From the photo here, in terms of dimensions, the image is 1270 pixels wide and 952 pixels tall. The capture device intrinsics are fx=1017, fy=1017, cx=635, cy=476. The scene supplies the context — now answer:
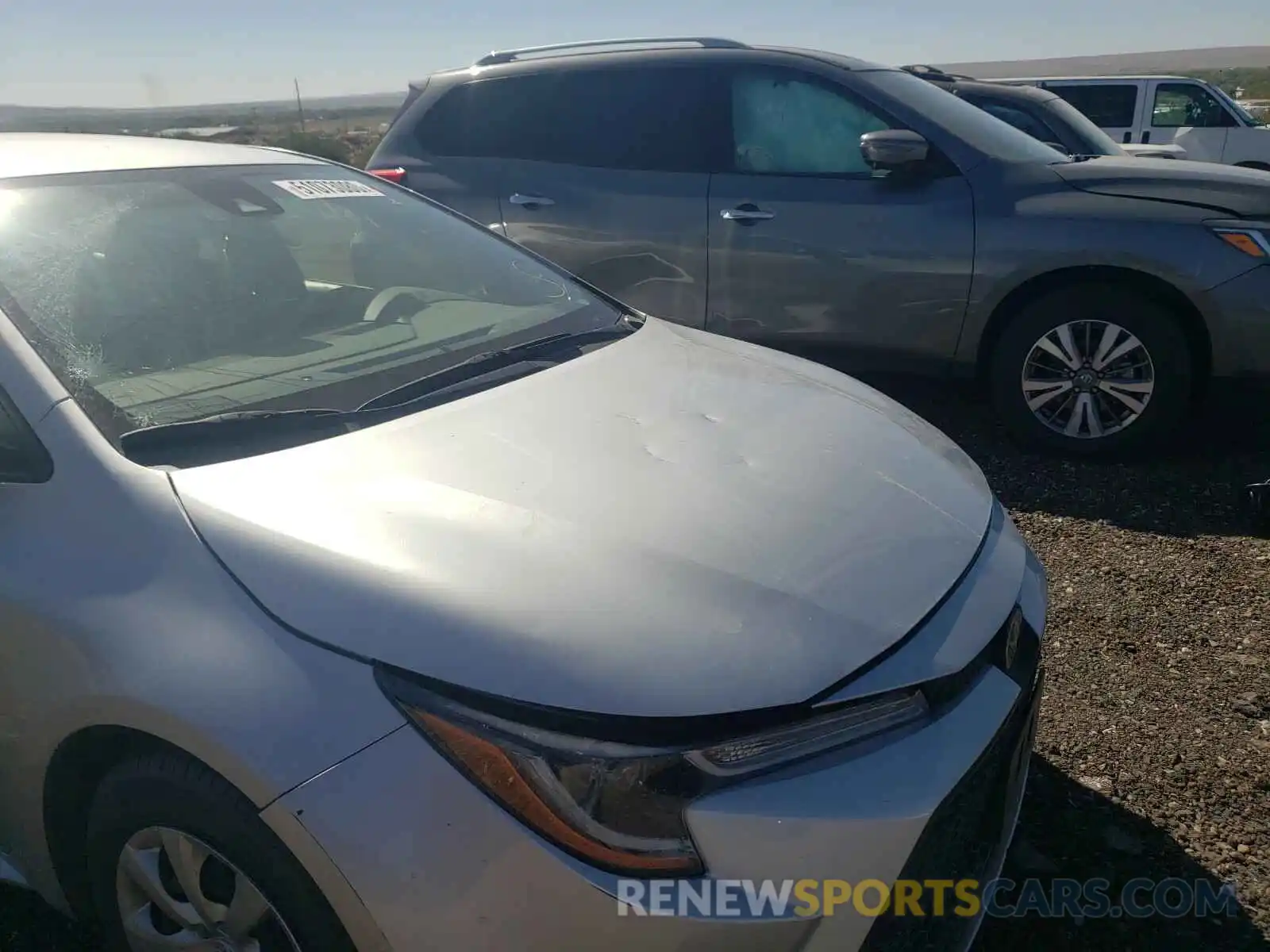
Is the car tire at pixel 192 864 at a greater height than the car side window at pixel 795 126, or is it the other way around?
the car side window at pixel 795 126

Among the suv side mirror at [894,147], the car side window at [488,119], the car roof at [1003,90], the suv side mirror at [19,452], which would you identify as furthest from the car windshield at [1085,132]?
the suv side mirror at [19,452]

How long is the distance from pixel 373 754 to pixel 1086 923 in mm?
1614

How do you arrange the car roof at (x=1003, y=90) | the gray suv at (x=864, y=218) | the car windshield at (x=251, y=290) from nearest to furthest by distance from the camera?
the car windshield at (x=251, y=290), the gray suv at (x=864, y=218), the car roof at (x=1003, y=90)

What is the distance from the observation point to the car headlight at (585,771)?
1382 millimetres

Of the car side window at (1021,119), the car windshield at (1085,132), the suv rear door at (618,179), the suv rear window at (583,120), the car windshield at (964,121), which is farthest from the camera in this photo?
the car side window at (1021,119)

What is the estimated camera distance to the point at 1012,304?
460 centimetres

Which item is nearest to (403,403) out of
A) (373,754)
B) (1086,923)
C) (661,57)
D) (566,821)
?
(373,754)

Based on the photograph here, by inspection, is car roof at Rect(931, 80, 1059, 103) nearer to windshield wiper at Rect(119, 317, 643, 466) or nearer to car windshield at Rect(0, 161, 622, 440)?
car windshield at Rect(0, 161, 622, 440)

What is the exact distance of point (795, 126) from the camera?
197 inches

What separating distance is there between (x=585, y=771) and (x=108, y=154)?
2.12m

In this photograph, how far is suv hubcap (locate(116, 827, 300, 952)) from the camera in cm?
154

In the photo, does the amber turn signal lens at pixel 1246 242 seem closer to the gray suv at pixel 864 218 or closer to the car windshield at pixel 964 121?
the gray suv at pixel 864 218

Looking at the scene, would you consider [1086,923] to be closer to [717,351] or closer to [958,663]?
[958,663]

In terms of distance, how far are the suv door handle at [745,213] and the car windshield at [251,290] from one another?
2012mm
